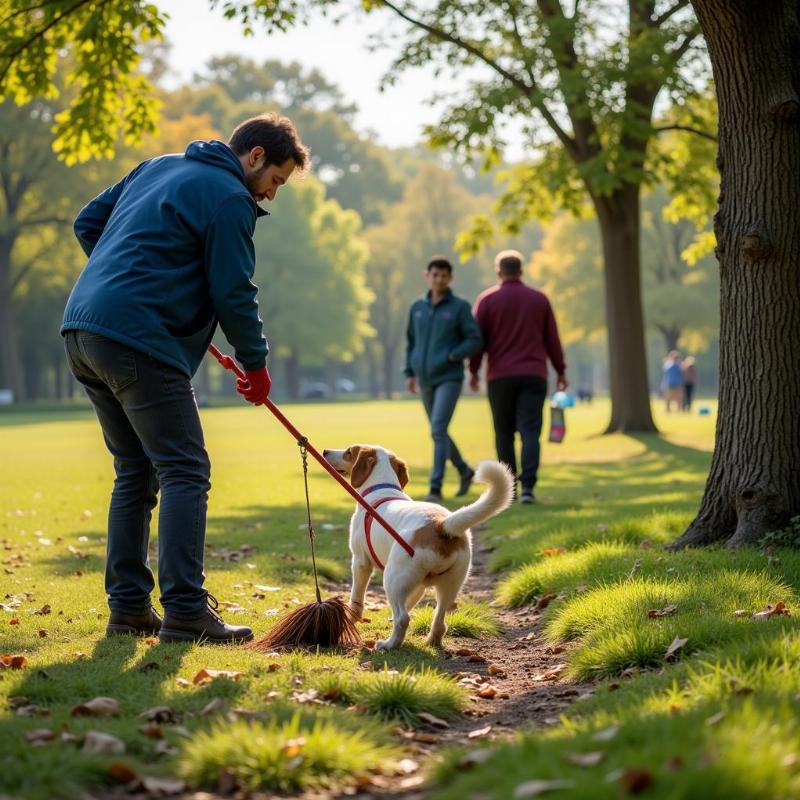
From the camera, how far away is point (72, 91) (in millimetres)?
43031

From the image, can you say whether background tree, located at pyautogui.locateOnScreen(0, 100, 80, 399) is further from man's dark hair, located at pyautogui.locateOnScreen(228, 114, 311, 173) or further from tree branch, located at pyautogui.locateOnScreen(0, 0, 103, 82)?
man's dark hair, located at pyautogui.locateOnScreen(228, 114, 311, 173)

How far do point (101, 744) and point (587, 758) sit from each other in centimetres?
147

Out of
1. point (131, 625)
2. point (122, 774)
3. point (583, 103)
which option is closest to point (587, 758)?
point (122, 774)

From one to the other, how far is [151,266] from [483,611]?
2.83 metres

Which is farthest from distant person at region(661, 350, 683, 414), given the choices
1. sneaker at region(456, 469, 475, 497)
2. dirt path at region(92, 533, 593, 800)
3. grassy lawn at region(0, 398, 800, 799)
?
dirt path at region(92, 533, 593, 800)

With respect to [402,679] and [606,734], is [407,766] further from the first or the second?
[402,679]

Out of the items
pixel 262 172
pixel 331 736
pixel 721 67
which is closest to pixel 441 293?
pixel 721 67

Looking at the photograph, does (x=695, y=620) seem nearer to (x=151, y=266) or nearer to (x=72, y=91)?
(x=151, y=266)

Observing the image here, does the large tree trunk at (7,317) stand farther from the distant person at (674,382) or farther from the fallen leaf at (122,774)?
the fallen leaf at (122,774)

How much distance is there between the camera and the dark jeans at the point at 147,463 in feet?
16.4

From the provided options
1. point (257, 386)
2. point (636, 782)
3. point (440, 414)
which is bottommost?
point (636, 782)

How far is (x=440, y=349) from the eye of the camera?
11367 mm

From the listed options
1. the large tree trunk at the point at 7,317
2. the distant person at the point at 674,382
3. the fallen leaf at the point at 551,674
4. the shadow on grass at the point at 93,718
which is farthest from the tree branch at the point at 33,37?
the large tree trunk at the point at 7,317

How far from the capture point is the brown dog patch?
5262 millimetres
